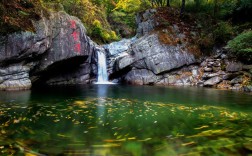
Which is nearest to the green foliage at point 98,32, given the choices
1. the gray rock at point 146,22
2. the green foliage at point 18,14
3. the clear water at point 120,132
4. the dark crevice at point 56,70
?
the gray rock at point 146,22

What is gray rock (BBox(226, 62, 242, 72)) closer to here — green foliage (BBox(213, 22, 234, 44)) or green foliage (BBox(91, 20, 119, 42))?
green foliage (BBox(213, 22, 234, 44))

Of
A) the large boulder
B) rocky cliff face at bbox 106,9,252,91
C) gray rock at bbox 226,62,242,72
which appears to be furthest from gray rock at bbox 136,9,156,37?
gray rock at bbox 226,62,242,72

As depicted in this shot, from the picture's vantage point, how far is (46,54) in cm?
1681

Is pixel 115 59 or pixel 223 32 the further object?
pixel 115 59

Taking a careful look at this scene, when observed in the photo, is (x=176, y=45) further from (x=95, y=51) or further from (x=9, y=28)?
(x=9, y=28)

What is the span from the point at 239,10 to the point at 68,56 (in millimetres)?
16765

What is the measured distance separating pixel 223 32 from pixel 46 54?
51.5ft

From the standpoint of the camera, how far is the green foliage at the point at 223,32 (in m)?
23.4

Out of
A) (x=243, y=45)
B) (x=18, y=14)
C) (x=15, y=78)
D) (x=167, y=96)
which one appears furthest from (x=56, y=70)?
(x=243, y=45)

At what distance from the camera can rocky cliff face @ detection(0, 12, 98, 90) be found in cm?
1429

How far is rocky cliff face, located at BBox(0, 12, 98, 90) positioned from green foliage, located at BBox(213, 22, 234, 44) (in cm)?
1187

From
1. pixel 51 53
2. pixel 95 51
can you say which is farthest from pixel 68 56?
pixel 95 51

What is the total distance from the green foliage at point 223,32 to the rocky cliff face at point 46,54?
11.9 meters

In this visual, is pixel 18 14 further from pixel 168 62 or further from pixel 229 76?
pixel 229 76
